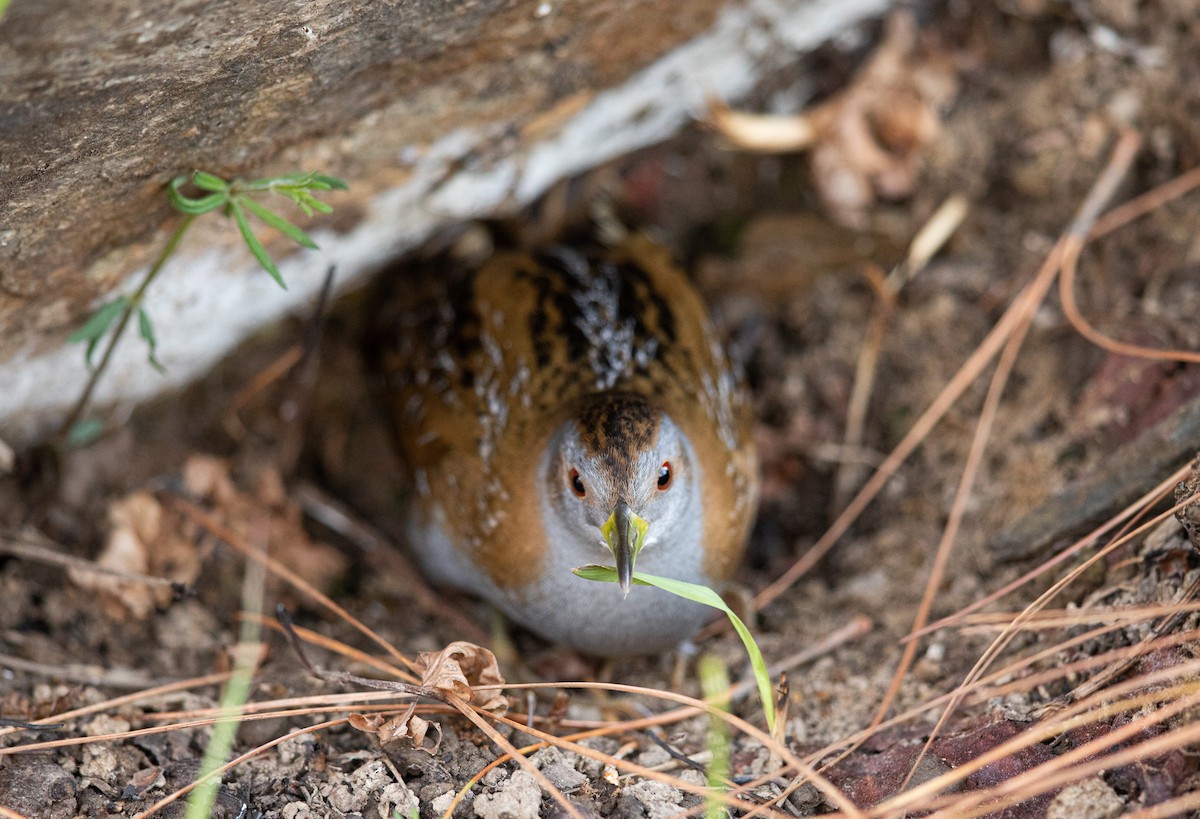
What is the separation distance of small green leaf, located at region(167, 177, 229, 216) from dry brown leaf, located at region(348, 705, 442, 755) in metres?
1.54

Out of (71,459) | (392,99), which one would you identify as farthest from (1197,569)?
(71,459)

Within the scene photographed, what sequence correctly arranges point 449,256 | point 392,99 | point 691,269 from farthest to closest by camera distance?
point 691,269 → point 449,256 → point 392,99

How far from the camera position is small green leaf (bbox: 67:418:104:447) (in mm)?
3938

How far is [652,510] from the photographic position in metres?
3.62

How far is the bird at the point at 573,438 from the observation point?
364 centimetres

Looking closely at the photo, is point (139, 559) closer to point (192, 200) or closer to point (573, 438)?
point (192, 200)

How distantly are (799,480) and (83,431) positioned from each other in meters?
3.07

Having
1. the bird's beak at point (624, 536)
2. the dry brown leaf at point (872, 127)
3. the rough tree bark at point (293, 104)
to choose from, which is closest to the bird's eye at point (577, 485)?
the bird's beak at point (624, 536)

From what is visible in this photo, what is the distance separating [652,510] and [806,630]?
0.94 metres

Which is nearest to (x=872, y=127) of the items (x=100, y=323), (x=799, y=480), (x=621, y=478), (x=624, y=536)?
(x=799, y=480)

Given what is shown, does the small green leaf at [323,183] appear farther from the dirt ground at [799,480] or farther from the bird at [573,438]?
the dirt ground at [799,480]

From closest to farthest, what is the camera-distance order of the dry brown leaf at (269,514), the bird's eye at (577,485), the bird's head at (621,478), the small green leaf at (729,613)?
the small green leaf at (729,613), the bird's head at (621,478), the bird's eye at (577,485), the dry brown leaf at (269,514)

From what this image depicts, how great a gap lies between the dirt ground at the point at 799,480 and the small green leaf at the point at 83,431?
0.45 feet

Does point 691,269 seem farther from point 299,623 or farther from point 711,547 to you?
point 299,623
